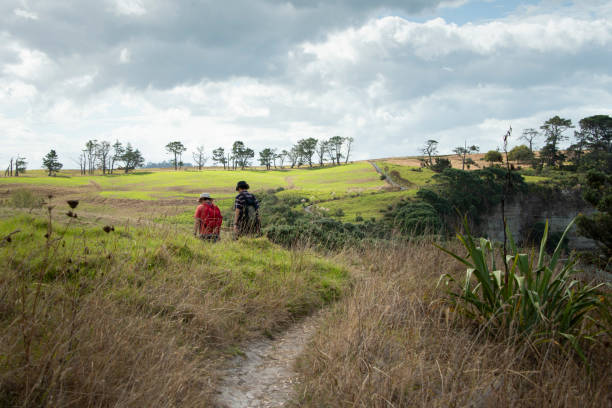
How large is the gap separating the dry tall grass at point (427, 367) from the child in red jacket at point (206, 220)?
498 centimetres

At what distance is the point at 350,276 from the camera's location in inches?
315

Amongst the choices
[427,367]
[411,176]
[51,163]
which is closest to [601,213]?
[427,367]

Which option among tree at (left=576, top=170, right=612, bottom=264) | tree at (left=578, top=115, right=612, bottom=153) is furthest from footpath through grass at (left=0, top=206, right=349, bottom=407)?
tree at (left=578, top=115, right=612, bottom=153)

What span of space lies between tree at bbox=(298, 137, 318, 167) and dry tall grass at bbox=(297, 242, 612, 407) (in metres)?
122

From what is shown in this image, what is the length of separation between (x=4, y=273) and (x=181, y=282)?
1.97 m

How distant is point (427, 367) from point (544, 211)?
55.7 meters

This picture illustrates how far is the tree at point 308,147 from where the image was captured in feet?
410

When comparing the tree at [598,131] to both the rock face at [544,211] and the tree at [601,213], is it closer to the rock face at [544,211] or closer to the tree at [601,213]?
the rock face at [544,211]

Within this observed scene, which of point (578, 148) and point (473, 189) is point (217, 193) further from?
point (578, 148)

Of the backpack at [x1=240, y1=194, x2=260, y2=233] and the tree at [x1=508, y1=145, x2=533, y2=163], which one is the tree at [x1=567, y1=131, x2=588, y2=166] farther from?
the backpack at [x1=240, y1=194, x2=260, y2=233]

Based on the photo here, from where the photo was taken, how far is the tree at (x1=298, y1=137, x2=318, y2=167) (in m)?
125

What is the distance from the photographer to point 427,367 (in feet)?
10.8

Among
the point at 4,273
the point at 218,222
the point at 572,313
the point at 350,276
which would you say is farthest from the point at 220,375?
the point at 218,222

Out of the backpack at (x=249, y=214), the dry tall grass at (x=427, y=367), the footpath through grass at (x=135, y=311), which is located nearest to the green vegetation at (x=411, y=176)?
the backpack at (x=249, y=214)
